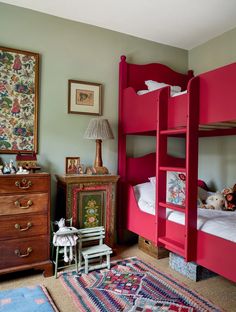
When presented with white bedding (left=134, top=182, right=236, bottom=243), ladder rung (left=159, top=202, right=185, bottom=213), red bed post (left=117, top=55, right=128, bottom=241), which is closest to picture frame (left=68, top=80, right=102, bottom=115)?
red bed post (left=117, top=55, right=128, bottom=241)

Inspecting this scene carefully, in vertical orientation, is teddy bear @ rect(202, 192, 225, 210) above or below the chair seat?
above

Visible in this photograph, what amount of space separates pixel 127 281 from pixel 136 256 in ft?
1.94

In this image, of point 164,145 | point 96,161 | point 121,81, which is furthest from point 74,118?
point 164,145

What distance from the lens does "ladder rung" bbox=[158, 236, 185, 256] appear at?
2.05 meters

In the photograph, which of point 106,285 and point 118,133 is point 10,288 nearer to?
point 106,285

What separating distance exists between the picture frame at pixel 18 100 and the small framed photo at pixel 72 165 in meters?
0.37

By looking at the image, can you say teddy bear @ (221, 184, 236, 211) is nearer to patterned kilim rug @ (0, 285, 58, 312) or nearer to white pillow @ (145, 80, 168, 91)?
white pillow @ (145, 80, 168, 91)

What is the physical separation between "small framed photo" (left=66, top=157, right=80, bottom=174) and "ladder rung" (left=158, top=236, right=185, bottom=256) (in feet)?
3.92

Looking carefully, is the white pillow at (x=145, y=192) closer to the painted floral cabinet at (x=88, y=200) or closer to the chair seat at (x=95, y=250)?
the painted floral cabinet at (x=88, y=200)

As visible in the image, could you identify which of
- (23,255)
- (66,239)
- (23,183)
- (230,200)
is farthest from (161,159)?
(23,255)

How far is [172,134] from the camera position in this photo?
7.93 feet

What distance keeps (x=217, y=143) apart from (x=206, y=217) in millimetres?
1452

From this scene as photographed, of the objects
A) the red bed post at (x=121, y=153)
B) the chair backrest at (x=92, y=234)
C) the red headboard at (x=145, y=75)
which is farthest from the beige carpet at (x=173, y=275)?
the red headboard at (x=145, y=75)

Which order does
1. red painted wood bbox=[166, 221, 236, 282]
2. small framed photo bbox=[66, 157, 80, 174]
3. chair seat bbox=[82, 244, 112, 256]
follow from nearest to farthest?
red painted wood bbox=[166, 221, 236, 282] < chair seat bbox=[82, 244, 112, 256] < small framed photo bbox=[66, 157, 80, 174]
